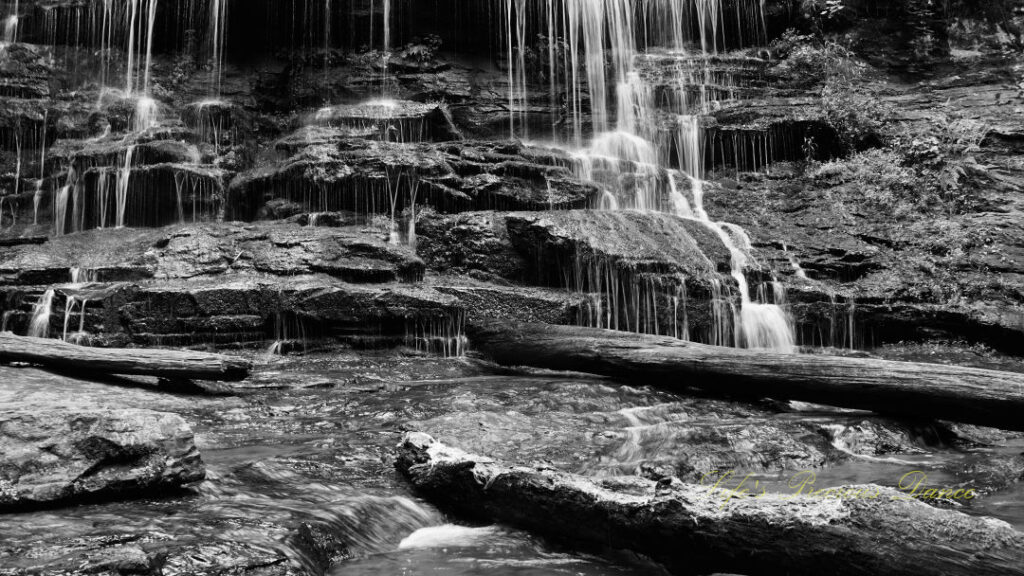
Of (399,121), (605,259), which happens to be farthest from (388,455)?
(399,121)

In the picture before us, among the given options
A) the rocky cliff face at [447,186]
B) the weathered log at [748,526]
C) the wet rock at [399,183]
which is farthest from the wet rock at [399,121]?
the weathered log at [748,526]

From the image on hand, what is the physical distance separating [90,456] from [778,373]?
5.21 metres

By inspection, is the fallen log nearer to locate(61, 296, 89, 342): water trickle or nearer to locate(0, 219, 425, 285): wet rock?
locate(61, 296, 89, 342): water trickle

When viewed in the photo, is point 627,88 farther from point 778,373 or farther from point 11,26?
point 11,26

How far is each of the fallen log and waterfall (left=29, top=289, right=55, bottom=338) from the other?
2.26m

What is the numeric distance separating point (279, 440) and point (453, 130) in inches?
421

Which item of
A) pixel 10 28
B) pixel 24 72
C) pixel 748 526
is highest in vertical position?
pixel 10 28

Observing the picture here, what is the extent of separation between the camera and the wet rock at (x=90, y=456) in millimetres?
3006

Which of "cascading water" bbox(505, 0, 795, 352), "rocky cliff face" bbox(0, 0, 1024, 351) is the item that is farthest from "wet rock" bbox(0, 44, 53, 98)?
"cascading water" bbox(505, 0, 795, 352)

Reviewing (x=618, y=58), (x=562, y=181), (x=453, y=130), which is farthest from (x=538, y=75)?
(x=562, y=181)

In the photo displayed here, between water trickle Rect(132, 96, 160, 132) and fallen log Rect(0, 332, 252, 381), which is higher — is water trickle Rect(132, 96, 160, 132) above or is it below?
above

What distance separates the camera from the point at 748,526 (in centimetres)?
260

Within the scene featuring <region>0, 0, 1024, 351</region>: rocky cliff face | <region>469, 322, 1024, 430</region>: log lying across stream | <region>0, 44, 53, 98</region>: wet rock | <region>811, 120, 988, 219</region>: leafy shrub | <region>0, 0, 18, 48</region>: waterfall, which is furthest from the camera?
<region>0, 0, 18, 48</region>: waterfall

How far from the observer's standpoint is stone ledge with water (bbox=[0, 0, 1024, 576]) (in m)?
3.29
